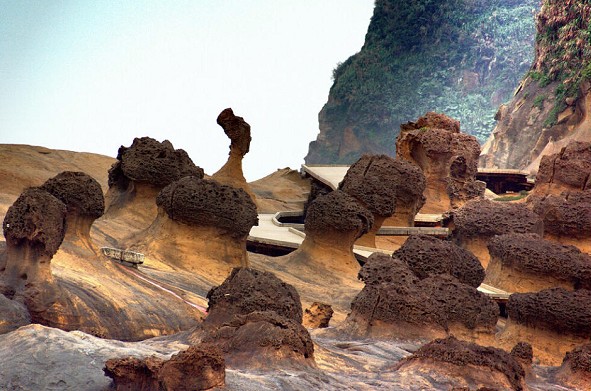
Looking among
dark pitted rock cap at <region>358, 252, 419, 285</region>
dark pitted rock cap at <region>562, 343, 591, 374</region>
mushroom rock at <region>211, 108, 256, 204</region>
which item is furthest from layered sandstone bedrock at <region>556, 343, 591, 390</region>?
mushroom rock at <region>211, 108, 256, 204</region>

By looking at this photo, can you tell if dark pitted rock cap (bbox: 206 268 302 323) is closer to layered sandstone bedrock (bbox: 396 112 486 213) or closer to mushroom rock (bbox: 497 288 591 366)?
mushroom rock (bbox: 497 288 591 366)

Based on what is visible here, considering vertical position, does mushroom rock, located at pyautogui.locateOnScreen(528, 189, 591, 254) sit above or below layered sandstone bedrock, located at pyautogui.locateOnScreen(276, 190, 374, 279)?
above

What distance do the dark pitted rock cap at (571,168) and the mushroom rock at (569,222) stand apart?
4.02 meters

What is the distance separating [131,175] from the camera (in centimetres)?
1880

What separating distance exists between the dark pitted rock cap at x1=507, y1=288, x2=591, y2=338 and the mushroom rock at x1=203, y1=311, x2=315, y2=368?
542 cm

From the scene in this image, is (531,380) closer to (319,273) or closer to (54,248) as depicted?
(54,248)

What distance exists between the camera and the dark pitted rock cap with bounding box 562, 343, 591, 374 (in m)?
10.2

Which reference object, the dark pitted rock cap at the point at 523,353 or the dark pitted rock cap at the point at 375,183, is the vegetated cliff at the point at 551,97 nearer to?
the dark pitted rock cap at the point at 375,183

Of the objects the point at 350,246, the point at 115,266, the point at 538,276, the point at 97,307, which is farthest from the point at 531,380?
the point at 350,246

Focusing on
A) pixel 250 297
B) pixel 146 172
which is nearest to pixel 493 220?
pixel 146 172

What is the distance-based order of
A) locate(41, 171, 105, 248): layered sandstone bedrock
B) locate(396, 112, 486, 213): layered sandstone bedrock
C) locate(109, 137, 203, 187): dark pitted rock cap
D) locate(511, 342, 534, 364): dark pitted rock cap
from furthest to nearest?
locate(396, 112, 486, 213): layered sandstone bedrock, locate(109, 137, 203, 187): dark pitted rock cap, locate(41, 171, 105, 248): layered sandstone bedrock, locate(511, 342, 534, 364): dark pitted rock cap

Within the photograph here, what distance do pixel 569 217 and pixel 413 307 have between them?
10646 mm

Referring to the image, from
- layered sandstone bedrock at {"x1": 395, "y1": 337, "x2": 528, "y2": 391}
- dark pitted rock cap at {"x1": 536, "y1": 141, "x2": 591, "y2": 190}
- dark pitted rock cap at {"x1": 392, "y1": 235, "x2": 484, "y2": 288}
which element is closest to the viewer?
layered sandstone bedrock at {"x1": 395, "y1": 337, "x2": 528, "y2": 391}

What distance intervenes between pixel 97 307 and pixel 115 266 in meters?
2.01
